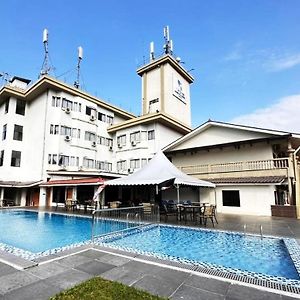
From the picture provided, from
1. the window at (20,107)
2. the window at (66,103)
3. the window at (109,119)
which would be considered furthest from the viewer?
the window at (109,119)

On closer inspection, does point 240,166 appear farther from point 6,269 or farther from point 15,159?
point 15,159

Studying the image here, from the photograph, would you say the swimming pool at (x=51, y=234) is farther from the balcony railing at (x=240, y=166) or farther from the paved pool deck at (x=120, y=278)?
the balcony railing at (x=240, y=166)

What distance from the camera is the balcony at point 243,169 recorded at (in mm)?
17969

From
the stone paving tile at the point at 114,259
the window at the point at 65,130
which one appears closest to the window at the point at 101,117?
the window at the point at 65,130

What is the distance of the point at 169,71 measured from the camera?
34.6 meters

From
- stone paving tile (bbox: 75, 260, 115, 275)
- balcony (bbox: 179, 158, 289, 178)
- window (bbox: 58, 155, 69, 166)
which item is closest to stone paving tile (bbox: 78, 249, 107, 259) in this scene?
stone paving tile (bbox: 75, 260, 115, 275)

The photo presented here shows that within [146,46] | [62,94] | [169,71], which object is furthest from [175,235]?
[146,46]

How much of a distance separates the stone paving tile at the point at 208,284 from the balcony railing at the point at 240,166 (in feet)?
50.5

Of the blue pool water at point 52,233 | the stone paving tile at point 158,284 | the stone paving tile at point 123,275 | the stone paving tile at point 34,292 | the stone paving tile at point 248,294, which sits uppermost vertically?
the stone paving tile at point 34,292

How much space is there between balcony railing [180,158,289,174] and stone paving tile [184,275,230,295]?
15.4 metres

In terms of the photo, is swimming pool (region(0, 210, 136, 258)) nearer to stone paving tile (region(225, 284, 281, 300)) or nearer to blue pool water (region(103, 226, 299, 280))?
blue pool water (region(103, 226, 299, 280))

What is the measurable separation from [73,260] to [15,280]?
1588mm

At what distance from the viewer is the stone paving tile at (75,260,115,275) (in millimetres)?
5494

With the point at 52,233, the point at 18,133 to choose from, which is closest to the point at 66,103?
the point at 18,133
